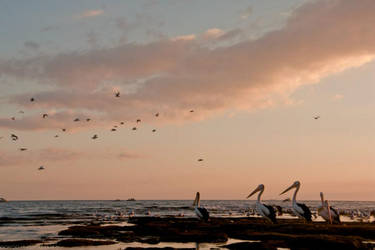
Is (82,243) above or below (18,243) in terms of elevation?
below

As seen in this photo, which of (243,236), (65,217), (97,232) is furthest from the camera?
(65,217)

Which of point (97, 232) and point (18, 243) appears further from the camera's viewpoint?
point (97, 232)

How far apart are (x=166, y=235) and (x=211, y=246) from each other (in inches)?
257

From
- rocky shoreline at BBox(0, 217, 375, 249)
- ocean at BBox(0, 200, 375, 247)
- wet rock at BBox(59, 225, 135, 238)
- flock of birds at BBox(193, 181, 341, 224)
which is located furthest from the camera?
ocean at BBox(0, 200, 375, 247)

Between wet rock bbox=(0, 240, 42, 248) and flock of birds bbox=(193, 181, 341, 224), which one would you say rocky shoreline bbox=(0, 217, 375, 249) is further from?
flock of birds bbox=(193, 181, 341, 224)

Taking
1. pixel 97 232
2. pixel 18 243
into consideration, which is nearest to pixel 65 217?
pixel 97 232

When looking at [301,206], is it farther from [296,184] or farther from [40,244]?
[40,244]

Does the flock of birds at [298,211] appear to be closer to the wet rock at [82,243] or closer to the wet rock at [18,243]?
the wet rock at [82,243]

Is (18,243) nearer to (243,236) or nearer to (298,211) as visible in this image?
(243,236)

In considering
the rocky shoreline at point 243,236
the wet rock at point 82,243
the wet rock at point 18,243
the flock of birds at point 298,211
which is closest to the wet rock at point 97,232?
the rocky shoreline at point 243,236

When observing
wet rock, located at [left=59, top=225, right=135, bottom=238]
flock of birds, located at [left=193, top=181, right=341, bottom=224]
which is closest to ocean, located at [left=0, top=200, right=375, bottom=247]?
wet rock, located at [left=59, top=225, right=135, bottom=238]

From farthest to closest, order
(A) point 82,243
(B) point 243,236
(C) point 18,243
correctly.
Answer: (B) point 243,236 → (C) point 18,243 → (A) point 82,243

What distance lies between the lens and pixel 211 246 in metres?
27.4

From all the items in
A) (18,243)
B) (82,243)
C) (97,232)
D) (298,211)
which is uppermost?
(298,211)
